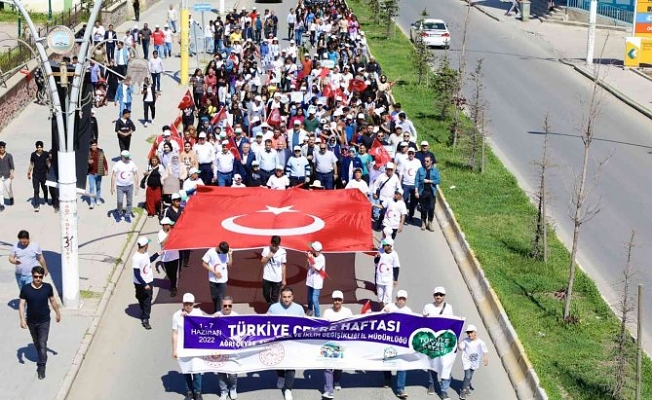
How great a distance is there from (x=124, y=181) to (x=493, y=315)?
28.3 feet

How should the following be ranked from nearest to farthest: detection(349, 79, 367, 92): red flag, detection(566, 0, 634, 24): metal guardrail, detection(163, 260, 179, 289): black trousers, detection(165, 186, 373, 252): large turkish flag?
detection(165, 186, 373, 252): large turkish flag, detection(163, 260, 179, 289): black trousers, detection(349, 79, 367, 92): red flag, detection(566, 0, 634, 24): metal guardrail

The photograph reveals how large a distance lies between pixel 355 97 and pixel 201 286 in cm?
1291

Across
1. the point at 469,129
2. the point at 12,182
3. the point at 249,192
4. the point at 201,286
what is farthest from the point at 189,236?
the point at 469,129

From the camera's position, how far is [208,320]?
16609 millimetres

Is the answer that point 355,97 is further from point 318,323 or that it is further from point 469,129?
point 318,323

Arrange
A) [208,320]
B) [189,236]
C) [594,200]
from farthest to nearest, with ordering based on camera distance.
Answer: [594,200], [189,236], [208,320]

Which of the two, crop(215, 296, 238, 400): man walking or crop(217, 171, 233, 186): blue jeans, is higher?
crop(217, 171, 233, 186): blue jeans

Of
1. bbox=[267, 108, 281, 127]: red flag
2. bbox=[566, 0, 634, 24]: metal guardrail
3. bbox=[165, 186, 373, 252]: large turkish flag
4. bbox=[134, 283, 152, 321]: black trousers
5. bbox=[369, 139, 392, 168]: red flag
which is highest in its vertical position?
bbox=[566, 0, 634, 24]: metal guardrail

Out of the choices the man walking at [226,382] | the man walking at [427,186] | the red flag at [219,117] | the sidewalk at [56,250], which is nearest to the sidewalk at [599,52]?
the man walking at [427,186]

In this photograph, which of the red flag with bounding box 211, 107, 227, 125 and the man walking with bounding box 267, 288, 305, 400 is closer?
the man walking with bounding box 267, 288, 305, 400

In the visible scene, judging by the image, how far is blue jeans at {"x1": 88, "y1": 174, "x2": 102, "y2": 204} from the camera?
84.5ft

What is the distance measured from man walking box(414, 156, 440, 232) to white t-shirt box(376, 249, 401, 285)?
5296mm

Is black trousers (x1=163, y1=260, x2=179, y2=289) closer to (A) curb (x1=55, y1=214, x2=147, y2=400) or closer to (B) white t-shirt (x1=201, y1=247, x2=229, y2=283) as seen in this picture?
(A) curb (x1=55, y1=214, x2=147, y2=400)

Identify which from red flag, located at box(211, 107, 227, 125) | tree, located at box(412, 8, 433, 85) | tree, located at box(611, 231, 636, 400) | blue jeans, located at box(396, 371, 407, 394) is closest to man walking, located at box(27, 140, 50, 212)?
red flag, located at box(211, 107, 227, 125)
